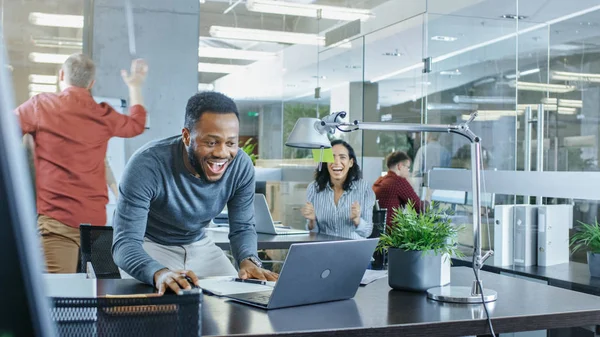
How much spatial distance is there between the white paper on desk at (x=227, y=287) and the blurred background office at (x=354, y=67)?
2863 millimetres

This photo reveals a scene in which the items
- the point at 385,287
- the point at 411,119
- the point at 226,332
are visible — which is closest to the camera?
the point at 226,332

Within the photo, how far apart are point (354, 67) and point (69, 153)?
121 inches

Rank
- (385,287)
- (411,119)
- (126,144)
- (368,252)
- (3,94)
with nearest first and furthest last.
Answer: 1. (3,94)
2. (368,252)
3. (385,287)
4. (126,144)
5. (411,119)

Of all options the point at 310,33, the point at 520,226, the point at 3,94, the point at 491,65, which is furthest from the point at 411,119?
the point at 3,94

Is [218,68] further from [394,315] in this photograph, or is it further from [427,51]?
[394,315]

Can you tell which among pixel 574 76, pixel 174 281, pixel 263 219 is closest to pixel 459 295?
pixel 174 281

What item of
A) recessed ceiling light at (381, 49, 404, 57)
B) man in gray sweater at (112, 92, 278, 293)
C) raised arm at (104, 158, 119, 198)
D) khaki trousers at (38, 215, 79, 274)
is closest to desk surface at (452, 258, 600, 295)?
man in gray sweater at (112, 92, 278, 293)

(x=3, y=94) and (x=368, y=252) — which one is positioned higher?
(x=3, y=94)

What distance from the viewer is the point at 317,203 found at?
4.65 metres

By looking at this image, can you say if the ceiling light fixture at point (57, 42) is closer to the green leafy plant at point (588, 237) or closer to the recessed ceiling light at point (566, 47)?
the green leafy plant at point (588, 237)

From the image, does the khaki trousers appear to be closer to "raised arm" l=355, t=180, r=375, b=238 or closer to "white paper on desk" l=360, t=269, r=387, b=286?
"raised arm" l=355, t=180, r=375, b=238

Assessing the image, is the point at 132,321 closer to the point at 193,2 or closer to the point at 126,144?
the point at 126,144

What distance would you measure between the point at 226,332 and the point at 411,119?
16.5ft

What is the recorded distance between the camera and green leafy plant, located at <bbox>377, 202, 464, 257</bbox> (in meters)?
2.25
